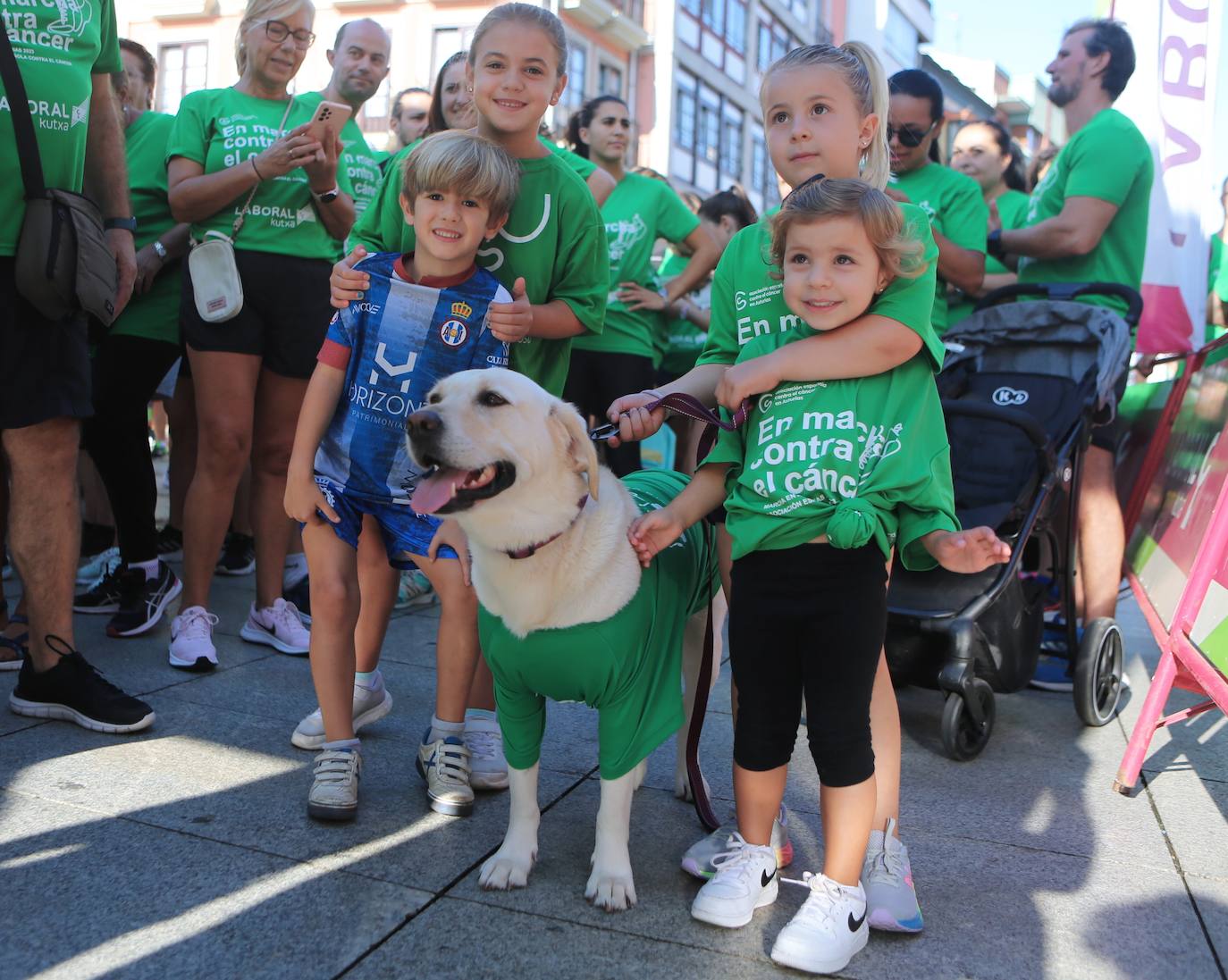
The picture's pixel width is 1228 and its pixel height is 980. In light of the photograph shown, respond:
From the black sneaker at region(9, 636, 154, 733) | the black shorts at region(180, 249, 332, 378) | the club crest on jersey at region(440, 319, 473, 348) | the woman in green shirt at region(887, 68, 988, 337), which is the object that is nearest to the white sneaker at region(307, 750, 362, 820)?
the black sneaker at region(9, 636, 154, 733)

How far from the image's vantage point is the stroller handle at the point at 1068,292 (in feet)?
13.8

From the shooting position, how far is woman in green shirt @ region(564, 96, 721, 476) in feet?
17.2

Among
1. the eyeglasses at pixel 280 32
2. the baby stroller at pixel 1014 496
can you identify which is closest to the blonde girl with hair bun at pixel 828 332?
the baby stroller at pixel 1014 496

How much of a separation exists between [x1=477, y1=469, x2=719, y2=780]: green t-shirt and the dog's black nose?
0.52 meters

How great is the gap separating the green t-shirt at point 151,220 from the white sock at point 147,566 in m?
0.99

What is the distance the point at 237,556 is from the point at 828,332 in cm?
451

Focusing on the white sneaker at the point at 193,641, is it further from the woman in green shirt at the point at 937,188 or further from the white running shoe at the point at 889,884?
the woman in green shirt at the point at 937,188

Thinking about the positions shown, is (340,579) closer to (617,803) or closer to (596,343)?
(617,803)

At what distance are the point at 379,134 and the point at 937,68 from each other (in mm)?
26441

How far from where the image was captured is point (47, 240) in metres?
3.11

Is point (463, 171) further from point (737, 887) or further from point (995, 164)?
point (995, 164)

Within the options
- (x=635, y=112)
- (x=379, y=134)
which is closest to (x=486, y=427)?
(x=379, y=134)

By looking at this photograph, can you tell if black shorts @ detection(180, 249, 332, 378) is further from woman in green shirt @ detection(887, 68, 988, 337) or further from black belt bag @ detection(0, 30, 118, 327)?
woman in green shirt @ detection(887, 68, 988, 337)

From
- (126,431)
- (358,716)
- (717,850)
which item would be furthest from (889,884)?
(126,431)
